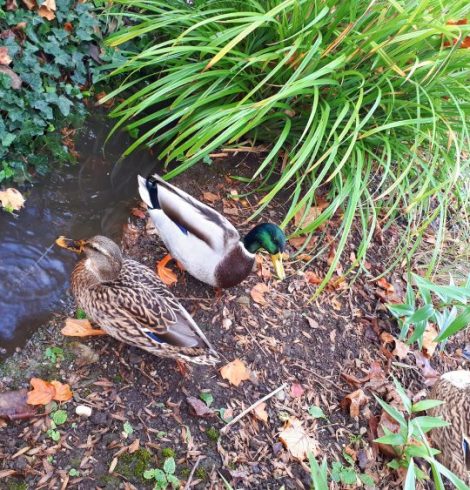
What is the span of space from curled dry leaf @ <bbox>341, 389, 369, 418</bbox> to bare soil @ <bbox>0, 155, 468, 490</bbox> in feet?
0.07

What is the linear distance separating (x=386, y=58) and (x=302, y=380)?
1733 millimetres

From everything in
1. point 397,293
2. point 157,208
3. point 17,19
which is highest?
point 17,19

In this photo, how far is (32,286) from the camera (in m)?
2.71

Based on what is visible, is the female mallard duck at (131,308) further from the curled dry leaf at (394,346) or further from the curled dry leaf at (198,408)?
the curled dry leaf at (394,346)

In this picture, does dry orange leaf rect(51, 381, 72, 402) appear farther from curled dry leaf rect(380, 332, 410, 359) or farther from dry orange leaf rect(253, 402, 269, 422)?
curled dry leaf rect(380, 332, 410, 359)

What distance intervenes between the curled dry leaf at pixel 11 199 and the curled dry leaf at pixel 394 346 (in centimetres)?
220

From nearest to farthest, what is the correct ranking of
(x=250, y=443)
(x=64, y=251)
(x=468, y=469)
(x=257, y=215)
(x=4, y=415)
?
(x=4, y=415) → (x=250, y=443) → (x=468, y=469) → (x=64, y=251) → (x=257, y=215)

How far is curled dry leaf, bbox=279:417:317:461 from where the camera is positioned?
8.16 ft

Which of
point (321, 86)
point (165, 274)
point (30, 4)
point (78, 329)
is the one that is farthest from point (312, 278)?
point (30, 4)

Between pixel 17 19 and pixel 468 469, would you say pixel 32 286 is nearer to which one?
pixel 17 19

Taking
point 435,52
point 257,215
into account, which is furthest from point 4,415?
point 435,52

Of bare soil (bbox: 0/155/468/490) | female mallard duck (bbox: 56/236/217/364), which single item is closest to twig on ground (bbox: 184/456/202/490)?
bare soil (bbox: 0/155/468/490)

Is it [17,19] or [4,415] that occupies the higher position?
[17,19]

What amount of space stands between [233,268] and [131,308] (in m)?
0.63
